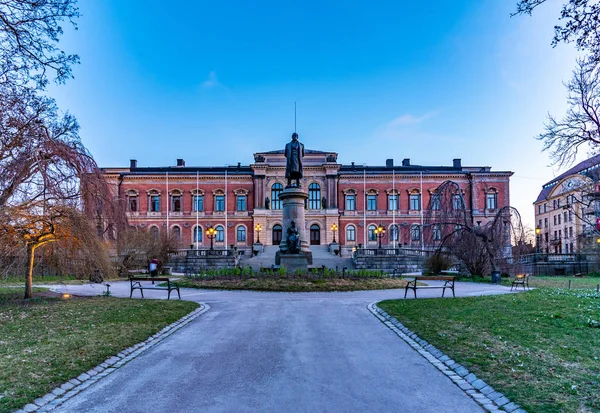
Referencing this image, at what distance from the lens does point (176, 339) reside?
978 cm

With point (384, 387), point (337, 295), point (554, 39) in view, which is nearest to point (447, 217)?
point (337, 295)

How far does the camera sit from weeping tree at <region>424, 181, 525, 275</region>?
27.7 metres

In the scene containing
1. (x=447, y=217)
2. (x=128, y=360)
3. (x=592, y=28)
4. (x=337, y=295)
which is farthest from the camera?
(x=447, y=217)

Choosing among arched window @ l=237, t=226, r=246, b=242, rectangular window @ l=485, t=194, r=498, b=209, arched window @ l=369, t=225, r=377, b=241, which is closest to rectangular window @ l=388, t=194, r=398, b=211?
arched window @ l=369, t=225, r=377, b=241

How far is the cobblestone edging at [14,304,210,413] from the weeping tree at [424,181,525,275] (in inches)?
833

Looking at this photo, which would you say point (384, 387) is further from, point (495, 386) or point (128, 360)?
point (128, 360)

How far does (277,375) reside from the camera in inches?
272

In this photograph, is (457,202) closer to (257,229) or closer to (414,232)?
(414,232)

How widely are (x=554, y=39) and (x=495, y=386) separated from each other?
18.0ft

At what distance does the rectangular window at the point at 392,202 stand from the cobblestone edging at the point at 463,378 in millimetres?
56638

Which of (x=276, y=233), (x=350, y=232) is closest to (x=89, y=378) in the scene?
(x=276, y=233)

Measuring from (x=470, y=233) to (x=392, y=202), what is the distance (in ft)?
129

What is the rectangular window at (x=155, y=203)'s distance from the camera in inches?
2621

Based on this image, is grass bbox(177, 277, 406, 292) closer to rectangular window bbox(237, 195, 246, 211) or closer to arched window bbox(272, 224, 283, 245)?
arched window bbox(272, 224, 283, 245)
